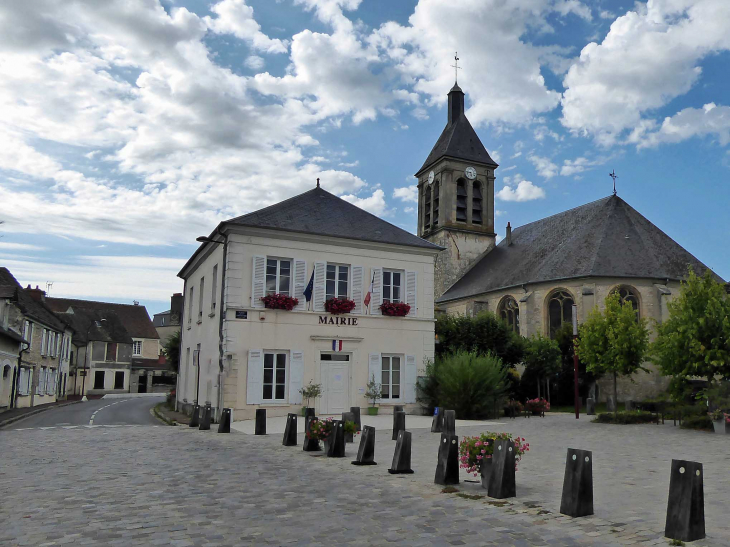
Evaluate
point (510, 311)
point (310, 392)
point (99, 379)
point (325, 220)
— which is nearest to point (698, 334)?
point (310, 392)

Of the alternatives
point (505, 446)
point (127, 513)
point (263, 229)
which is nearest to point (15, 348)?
point (263, 229)

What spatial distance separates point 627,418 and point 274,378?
1079cm

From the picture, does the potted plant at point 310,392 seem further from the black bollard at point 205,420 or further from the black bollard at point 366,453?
the black bollard at point 366,453

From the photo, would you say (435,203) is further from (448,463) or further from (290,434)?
(448,463)

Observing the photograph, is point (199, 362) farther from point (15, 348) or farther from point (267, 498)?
point (267, 498)

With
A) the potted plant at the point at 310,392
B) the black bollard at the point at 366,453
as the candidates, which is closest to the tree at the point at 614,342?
the potted plant at the point at 310,392

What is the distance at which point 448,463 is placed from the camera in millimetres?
8195

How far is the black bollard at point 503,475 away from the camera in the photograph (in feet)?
23.9

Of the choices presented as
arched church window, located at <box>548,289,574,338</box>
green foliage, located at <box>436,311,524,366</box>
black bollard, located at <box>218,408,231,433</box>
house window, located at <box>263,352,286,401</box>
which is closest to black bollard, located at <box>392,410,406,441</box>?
black bollard, located at <box>218,408,231,433</box>

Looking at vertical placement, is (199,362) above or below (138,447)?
above

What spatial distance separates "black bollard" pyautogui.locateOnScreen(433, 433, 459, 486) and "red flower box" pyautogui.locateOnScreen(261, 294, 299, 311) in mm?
11673

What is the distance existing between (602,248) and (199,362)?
2232 centimetres

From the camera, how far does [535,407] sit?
2238cm

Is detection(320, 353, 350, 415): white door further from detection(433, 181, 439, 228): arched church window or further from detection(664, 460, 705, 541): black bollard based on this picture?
detection(433, 181, 439, 228): arched church window
